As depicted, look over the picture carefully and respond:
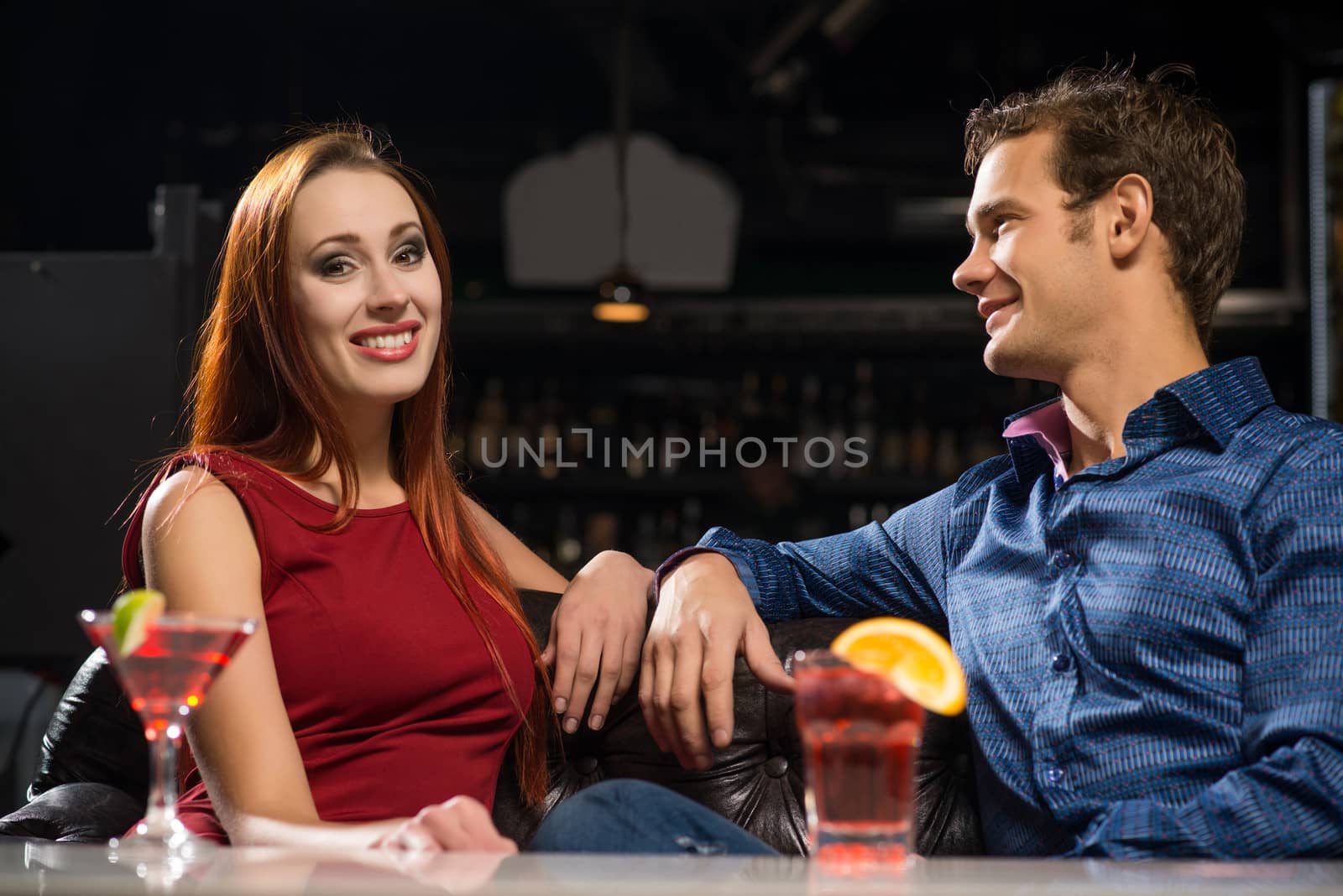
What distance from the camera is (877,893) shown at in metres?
0.84

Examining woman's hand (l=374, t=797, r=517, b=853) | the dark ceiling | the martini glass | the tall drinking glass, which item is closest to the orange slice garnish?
the tall drinking glass

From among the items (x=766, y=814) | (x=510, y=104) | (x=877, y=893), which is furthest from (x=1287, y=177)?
(x=877, y=893)

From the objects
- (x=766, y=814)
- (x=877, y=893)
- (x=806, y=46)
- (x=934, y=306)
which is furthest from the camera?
(x=934, y=306)

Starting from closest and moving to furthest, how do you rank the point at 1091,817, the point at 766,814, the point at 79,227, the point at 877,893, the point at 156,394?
the point at 877,893, the point at 1091,817, the point at 766,814, the point at 156,394, the point at 79,227

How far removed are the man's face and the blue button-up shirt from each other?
164 mm

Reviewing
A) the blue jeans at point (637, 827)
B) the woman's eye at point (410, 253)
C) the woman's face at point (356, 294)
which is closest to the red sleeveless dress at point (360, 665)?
the woman's face at point (356, 294)

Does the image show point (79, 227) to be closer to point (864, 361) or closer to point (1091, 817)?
point (864, 361)

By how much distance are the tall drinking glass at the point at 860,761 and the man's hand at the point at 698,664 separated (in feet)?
1.99

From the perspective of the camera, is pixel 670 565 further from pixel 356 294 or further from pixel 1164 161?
pixel 1164 161

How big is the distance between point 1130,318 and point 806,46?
336 cm

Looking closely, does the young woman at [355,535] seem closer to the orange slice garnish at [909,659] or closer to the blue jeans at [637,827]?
the blue jeans at [637,827]

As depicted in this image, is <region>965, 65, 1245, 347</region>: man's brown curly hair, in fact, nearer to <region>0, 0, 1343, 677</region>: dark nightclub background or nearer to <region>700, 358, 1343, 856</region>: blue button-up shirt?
<region>700, 358, 1343, 856</region>: blue button-up shirt

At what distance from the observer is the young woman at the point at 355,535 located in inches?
65.1

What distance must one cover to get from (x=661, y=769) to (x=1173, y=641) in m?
0.76
